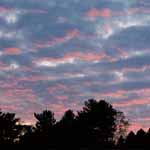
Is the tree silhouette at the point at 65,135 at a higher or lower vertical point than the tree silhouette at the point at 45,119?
lower

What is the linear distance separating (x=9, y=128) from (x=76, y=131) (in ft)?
56.4

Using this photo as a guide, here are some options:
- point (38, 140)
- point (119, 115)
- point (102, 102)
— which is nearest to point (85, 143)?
point (38, 140)

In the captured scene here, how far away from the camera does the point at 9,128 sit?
11294 centimetres

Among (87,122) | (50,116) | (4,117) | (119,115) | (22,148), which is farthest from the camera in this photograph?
(119,115)

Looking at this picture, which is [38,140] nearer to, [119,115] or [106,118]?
[106,118]

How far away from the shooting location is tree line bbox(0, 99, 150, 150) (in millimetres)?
96125

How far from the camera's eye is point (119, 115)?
496 feet

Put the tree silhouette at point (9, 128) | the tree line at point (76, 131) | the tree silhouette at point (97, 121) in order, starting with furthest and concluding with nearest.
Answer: the tree silhouette at point (97, 121) → the tree silhouette at point (9, 128) → the tree line at point (76, 131)

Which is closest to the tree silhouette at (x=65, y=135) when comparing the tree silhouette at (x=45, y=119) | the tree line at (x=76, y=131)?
the tree line at (x=76, y=131)

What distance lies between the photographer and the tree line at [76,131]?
96.1 metres

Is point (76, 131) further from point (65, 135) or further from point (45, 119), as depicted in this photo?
point (45, 119)

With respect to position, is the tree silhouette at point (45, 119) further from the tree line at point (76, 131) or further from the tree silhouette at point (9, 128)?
the tree silhouette at point (9, 128)

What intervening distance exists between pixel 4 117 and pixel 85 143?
22.1 m

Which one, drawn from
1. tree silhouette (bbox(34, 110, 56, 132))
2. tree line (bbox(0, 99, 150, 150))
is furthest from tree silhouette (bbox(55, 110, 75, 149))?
tree silhouette (bbox(34, 110, 56, 132))
